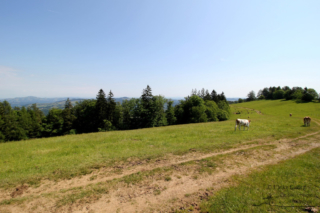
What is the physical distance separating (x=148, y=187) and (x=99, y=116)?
148 feet

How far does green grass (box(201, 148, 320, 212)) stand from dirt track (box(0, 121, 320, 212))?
2.30ft

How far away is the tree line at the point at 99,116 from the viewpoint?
45.7 meters

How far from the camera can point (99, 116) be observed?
47.6 meters

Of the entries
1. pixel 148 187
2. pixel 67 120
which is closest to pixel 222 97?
pixel 67 120

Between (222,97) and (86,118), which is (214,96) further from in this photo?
(86,118)

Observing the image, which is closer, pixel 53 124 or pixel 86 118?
pixel 53 124

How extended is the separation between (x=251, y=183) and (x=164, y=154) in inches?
252

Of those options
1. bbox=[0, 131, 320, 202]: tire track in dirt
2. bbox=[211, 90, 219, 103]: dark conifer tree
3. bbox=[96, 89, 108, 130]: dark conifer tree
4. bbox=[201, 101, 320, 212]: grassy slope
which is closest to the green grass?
bbox=[201, 101, 320, 212]: grassy slope

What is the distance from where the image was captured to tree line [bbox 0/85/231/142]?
4569 centimetres

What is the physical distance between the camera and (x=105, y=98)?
1937 inches

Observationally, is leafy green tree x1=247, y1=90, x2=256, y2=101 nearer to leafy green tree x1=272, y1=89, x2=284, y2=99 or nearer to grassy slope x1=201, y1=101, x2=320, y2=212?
leafy green tree x1=272, y1=89, x2=284, y2=99

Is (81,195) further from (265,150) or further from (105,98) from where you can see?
(105,98)

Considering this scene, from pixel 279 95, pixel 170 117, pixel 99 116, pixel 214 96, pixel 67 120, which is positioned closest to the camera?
pixel 99 116

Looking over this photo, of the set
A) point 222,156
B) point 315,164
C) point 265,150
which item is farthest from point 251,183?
point 265,150
